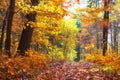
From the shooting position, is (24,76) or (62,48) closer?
(24,76)

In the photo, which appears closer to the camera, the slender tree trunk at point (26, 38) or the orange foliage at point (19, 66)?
the orange foliage at point (19, 66)

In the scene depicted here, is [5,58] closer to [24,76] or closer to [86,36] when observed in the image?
[24,76]

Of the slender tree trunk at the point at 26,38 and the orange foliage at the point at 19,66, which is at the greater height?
the slender tree trunk at the point at 26,38

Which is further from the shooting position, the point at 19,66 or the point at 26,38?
the point at 26,38

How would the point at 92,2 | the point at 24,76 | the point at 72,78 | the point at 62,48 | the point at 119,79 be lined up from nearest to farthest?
1. the point at 119,79
2. the point at 72,78
3. the point at 24,76
4. the point at 62,48
5. the point at 92,2

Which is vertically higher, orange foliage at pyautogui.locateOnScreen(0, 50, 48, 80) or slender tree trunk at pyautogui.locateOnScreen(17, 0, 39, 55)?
slender tree trunk at pyautogui.locateOnScreen(17, 0, 39, 55)

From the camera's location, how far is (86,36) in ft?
193

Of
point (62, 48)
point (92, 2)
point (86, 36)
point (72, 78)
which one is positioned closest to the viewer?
point (72, 78)

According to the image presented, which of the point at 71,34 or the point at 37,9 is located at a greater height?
the point at 37,9

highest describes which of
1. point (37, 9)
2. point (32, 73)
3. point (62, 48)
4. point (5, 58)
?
point (37, 9)

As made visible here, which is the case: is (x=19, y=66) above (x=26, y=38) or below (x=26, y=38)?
below

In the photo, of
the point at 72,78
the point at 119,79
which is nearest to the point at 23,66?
the point at 72,78

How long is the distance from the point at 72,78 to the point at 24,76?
2.11 metres

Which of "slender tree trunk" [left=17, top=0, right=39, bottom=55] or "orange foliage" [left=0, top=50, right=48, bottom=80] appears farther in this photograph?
"slender tree trunk" [left=17, top=0, right=39, bottom=55]
